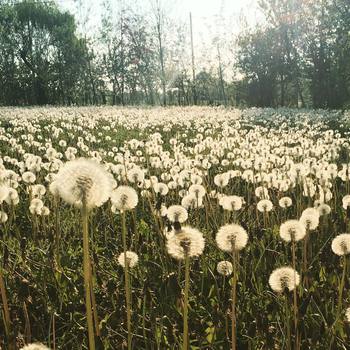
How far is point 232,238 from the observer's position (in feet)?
7.23

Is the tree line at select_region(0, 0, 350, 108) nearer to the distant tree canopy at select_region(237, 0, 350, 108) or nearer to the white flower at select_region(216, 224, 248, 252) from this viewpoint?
the distant tree canopy at select_region(237, 0, 350, 108)

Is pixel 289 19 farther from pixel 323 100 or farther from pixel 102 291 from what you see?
pixel 102 291

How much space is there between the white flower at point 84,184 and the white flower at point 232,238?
644 millimetres

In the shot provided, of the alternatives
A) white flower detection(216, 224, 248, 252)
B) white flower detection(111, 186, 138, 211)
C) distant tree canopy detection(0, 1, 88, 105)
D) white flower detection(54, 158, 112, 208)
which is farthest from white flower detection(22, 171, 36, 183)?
distant tree canopy detection(0, 1, 88, 105)

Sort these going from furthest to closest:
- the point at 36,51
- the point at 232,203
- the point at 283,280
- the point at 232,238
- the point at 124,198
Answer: the point at 36,51
the point at 232,203
the point at 124,198
the point at 283,280
the point at 232,238

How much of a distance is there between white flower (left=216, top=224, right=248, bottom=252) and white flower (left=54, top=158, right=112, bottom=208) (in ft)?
2.11

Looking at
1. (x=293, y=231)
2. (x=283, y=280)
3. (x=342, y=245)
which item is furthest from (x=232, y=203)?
(x=283, y=280)

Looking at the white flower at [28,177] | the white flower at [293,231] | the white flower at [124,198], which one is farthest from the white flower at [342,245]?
the white flower at [28,177]

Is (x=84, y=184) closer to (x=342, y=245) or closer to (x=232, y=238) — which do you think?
(x=232, y=238)

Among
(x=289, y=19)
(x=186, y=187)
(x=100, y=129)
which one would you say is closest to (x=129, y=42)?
(x=289, y=19)

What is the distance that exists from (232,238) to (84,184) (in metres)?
0.77

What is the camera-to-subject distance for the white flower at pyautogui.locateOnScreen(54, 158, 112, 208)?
170 centimetres

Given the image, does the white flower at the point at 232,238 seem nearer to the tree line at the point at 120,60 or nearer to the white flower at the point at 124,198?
the white flower at the point at 124,198

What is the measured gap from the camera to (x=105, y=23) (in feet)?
225
